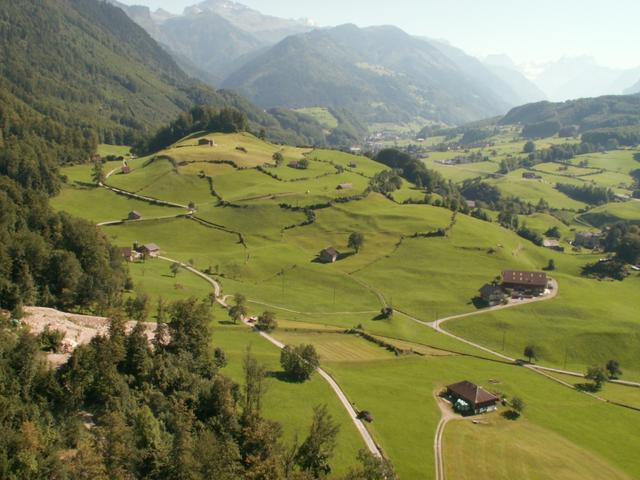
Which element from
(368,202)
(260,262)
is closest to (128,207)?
(260,262)

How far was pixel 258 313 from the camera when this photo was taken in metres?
99.3

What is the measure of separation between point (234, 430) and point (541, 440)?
4030 centimetres

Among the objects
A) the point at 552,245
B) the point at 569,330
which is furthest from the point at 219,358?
the point at 552,245

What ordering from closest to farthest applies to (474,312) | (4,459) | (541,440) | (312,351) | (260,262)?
(4,459) < (541,440) < (312,351) < (474,312) < (260,262)

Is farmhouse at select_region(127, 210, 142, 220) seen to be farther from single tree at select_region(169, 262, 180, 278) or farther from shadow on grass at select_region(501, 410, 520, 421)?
shadow on grass at select_region(501, 410, 520, 421)

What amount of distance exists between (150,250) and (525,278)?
89.8m

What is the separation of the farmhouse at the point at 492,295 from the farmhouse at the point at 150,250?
77.1 metres

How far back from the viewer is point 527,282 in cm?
12769

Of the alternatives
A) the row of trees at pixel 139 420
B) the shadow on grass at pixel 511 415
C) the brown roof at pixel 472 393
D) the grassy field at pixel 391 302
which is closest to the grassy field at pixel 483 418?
the grassy field at pixel 391 302

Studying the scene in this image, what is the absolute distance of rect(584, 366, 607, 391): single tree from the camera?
8962 centimetres

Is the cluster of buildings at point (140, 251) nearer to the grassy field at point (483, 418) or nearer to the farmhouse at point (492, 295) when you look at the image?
the grassy field at point (483, 418)

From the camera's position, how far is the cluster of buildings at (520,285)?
12474cm

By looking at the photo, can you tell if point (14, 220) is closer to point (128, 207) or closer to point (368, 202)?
point (128, 207)

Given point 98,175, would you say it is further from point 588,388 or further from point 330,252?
point 588,388
